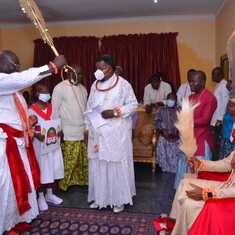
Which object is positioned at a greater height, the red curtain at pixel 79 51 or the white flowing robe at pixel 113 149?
the red curtain at pixel 79 51

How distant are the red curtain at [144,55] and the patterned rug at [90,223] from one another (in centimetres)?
423

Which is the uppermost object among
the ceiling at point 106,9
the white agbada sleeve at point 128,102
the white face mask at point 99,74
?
the ceiling at point 106,9

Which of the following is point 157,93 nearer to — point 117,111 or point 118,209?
point 117,111

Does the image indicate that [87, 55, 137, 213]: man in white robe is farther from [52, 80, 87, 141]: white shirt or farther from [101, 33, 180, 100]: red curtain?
[101, 33, 180, 100]: red curtain

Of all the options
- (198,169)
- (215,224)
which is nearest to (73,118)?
(198,169)

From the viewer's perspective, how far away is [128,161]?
322 centimetres

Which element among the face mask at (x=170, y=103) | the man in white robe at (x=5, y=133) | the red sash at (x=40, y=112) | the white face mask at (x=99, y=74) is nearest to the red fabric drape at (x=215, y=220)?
the man in white robe at (x=5, y=133)

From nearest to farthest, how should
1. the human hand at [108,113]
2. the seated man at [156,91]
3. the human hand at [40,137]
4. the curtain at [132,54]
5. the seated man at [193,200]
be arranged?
the seated man at [193,200], the human hand at [108,113], the human hand at [40,137], the seated man at [156,91], the curtain at [132,54]

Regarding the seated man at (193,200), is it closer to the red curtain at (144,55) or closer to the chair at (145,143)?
the chair at (145,143)

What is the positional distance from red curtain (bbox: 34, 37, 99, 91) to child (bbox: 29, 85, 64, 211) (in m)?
3.97

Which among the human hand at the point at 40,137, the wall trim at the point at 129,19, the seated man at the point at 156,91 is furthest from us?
the wall trim at the point at 129,19

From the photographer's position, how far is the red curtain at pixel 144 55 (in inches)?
270

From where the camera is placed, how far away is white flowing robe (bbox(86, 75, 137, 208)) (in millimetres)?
3107

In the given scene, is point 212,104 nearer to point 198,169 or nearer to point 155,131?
point 198,169
